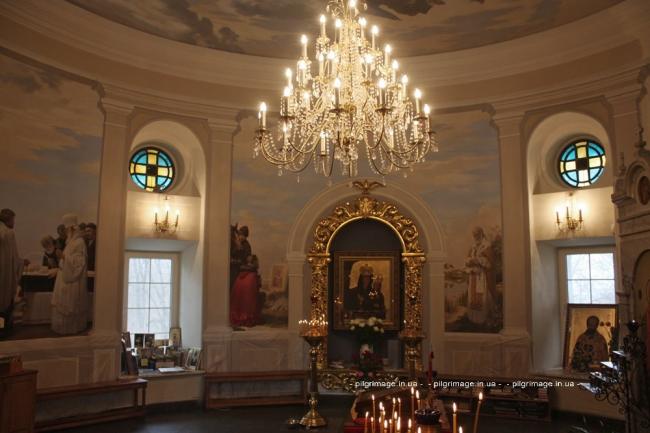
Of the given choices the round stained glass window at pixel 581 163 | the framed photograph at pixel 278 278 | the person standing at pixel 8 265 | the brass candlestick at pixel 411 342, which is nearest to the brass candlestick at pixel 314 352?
the brass candlestick at pixel 411 342

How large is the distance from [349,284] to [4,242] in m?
5.71

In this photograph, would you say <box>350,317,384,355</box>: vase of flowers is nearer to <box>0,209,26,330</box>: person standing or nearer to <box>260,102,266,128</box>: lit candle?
<box>260,102,266,128</box>: lit candle

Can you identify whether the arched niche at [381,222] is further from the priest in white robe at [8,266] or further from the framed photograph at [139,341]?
the priest in white robe at [8,266]

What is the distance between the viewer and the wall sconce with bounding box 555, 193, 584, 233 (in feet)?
34.0

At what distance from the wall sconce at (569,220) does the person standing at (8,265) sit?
8.51m

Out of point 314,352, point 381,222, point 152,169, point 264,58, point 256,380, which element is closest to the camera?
point 314,352

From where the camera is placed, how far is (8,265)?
28.0 feet

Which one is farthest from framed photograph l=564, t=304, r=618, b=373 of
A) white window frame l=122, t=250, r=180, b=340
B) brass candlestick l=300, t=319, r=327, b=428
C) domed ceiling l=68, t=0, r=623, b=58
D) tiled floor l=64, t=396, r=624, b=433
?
white window frame l=122, t=250, r=180, b=340

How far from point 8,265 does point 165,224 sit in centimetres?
287

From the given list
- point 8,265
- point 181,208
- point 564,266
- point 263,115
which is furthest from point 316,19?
point 564,266

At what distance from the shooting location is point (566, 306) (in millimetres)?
10656

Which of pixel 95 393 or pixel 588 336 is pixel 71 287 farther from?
pixel 588 336

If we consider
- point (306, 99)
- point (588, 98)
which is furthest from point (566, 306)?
point (306, 99)

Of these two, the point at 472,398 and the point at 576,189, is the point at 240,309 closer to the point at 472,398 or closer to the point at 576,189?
the point at 472,398
